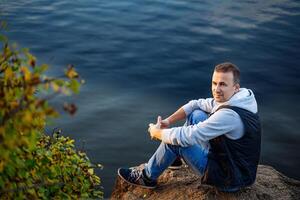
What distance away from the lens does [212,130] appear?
6.00 metres

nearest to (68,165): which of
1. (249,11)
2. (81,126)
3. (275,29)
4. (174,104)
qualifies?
(81,126)

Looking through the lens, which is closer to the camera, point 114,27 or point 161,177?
point 161,177

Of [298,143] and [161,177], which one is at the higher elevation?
[161,177]

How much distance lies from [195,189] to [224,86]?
1482 mm

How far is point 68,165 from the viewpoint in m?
5.30

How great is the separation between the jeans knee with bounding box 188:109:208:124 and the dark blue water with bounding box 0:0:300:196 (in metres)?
3.57

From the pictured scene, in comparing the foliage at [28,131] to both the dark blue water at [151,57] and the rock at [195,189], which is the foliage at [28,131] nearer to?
the rock at [195,189]

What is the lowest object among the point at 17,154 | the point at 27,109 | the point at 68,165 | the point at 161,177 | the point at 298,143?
the point at 298,143

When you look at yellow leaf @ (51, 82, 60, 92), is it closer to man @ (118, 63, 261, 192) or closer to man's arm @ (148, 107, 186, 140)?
man @ (118, 63, 261, 192)

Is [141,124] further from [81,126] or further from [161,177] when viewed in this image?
[161,177]

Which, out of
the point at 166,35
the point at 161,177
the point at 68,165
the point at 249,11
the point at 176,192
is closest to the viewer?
the point at 68,165

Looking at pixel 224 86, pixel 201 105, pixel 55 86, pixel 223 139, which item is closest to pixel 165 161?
pixel 223 139

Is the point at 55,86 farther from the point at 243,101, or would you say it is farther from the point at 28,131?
the point at 243,101

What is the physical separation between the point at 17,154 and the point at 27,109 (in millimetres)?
1098
